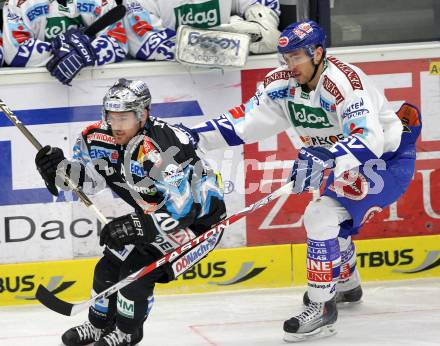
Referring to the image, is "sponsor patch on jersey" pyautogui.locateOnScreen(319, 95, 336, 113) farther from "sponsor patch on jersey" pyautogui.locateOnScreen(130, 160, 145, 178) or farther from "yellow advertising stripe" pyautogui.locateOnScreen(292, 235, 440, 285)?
"yellow advertising stripe" pyautogui.locateOnScreen(292, 235, 440, 285)

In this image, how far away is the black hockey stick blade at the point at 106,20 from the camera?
19.5 feet

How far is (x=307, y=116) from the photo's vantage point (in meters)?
5.20

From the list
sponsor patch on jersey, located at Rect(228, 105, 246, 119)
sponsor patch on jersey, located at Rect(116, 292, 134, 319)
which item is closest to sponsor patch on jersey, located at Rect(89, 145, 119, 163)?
sponsor patch on jersey, located at Rect(116, 292, 134, 319)

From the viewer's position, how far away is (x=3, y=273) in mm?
5781

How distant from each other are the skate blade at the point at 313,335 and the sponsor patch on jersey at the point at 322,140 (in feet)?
2.55

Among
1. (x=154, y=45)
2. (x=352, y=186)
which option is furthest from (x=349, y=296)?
(x=154, y=45)

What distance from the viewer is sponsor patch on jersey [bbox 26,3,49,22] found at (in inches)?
233

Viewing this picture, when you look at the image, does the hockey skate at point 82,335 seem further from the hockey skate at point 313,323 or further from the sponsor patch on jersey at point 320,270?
the sponsor patch on jersey at point 320,270

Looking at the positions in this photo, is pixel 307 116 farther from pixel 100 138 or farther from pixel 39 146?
pixel 39 146

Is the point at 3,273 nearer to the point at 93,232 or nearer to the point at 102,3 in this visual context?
the point at 93,232

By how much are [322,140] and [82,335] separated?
51.6 inches

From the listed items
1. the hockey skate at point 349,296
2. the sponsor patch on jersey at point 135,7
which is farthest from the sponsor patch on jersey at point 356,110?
the sponsor patch on jersey at point 135,7

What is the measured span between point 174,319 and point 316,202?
88cm

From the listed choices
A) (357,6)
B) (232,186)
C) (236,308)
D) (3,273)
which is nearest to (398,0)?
(357,6)
